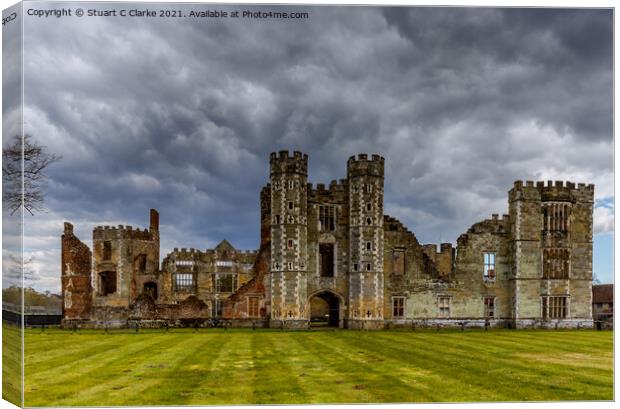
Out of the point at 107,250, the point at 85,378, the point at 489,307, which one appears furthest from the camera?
the point at 107,250

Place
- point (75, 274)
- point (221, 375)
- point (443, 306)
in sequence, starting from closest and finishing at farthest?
point (221, 375)
point (443, 306)
point (75, 274)

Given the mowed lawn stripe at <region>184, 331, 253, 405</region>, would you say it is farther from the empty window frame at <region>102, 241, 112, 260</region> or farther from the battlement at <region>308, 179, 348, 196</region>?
the empty window frame at <region>102, 241, 112, 260</region>

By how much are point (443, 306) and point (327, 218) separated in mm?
9665

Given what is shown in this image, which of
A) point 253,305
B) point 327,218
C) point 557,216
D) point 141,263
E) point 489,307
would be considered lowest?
point 489,307

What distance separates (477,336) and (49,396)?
2223 centimetres

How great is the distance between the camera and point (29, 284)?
16.6 m

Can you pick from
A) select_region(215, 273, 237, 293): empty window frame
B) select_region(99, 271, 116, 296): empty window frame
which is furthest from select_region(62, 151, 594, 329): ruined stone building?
select_region(215, 273, 237, 293): empty window frame

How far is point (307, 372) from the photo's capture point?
18.0 m

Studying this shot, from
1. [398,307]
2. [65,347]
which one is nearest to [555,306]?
[398,307]

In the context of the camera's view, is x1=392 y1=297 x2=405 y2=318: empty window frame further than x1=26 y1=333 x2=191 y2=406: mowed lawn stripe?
Yes

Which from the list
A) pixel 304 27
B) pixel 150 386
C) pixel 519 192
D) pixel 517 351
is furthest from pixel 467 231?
pixel 150 386

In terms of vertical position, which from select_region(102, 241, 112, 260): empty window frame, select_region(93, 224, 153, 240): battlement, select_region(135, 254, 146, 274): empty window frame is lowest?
select_region(135, 254, 146, 274): empty window frame

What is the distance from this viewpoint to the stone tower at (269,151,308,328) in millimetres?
37375

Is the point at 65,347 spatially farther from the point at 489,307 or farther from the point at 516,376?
the point at 489,307
